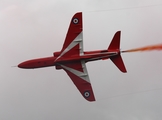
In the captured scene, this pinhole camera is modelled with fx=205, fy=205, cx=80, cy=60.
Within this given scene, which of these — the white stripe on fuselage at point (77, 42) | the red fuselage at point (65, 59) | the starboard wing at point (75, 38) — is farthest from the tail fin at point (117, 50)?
the starboard wing at point (75, 38)

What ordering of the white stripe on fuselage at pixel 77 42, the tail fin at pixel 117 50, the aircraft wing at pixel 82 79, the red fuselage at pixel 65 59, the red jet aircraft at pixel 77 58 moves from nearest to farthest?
the red fuselage at pixel 65 59 < the red jet aircraft at pixel 77 58 < the tail fin at pixel 117 50 < the white stripe on fuselage at pixel 77 42 < the aircraft wing at pixel 82 79

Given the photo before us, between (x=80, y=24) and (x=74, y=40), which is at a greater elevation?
(x=80, y=24)

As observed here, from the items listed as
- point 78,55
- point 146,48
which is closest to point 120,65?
point 146,48

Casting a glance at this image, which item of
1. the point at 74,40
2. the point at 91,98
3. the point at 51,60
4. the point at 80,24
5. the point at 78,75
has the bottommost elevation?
the point at 91,98

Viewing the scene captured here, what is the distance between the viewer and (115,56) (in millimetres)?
27031

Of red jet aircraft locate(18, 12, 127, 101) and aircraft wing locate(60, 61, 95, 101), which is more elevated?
red jet aircraft locate(18, 12, 127, 101)

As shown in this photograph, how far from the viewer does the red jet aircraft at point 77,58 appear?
87.9ft

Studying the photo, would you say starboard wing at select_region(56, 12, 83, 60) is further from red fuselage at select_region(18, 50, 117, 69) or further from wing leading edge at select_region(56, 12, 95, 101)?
red fuselage at select_region(18, 50, 117, 69)

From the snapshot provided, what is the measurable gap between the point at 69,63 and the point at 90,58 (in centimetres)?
293

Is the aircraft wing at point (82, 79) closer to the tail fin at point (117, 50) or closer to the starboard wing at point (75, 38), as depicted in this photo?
the starboard wing at point (75, 38)

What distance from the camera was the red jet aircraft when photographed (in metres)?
26.8

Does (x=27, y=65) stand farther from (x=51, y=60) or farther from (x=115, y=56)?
(x=115, y=56)

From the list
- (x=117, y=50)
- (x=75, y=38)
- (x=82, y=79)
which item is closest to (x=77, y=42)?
(x=75, y=38)

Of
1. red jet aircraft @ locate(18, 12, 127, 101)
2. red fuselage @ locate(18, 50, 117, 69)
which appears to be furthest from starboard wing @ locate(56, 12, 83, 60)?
red fuselage @ locate(18, 50, 117, 69)
